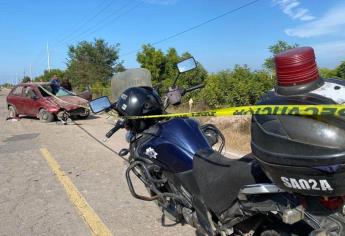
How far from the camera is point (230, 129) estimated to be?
9.59 metres

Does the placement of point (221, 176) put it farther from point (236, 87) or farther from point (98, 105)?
point (236, 87)

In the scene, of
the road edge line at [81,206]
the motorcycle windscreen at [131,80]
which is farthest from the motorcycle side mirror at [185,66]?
the motorcycle windscreen at [131,80]

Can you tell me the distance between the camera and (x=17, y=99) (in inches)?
653

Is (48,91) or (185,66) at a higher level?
(185,66)

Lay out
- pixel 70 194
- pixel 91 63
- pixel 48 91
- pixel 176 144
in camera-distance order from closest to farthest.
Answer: pixel 176 144
pixel 70 194
pixel 48 91
pixel 91 63

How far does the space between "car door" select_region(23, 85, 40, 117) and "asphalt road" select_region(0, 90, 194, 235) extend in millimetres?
5868

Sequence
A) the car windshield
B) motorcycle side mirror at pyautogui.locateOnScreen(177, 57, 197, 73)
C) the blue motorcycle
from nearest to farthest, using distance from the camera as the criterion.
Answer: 1. the blue motorcycle
2. motorcycle side mirror at pyautogui.locateOnScreen(177, 57, 197, 73)
3. the car windshield

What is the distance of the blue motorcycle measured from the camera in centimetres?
205

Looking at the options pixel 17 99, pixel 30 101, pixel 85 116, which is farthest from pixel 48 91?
pixel 85 116

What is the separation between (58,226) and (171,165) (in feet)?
6.20

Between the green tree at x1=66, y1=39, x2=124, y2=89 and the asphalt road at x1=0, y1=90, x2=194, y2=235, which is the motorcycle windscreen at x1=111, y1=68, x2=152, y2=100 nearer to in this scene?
the asphalt road at x1=0, y1=90, x2=194, y2=235

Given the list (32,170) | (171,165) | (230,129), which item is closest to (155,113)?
(171,165)

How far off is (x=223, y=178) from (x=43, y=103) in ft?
45.0

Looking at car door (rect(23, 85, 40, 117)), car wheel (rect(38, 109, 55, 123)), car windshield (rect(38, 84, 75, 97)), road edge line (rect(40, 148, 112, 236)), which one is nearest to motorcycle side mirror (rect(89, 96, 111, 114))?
road edge line (rect(40, 148, 112, 236))
